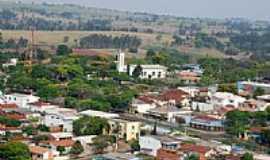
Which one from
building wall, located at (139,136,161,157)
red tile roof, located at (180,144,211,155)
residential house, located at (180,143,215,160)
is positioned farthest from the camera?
building wall, located at (139,136,161,157)

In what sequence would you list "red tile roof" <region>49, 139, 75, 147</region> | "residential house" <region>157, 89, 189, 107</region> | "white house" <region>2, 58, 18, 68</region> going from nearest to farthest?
1. "red tile roof" <region>49, 139, 75, 147</region>
2. "residential house" <region>157, 89, 189, 107</region>
3. "white house" <region>2, 58, 18, 68</region>

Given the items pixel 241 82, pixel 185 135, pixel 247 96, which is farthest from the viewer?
pixel 241 82

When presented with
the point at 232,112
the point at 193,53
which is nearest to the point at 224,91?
the point at 232,112

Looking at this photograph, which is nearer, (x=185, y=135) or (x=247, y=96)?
(x=185, y=135)

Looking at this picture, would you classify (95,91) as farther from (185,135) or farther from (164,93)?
(185,135)

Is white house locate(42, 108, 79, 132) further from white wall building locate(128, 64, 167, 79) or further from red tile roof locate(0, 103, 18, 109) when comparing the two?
white wall building locate(128, 64, 167, 79)

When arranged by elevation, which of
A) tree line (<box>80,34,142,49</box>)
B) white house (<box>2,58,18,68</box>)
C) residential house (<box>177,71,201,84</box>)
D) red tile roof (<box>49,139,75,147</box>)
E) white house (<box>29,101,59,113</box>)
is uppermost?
tree line (<box>80,34,142,49</box>)

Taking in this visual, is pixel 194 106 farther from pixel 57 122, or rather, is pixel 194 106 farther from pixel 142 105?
pixel 57 122

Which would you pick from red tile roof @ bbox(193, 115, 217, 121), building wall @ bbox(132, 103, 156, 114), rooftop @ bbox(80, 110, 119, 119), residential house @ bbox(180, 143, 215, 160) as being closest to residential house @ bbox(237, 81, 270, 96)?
building wall @ bbox(132, 103, 156, 114)
